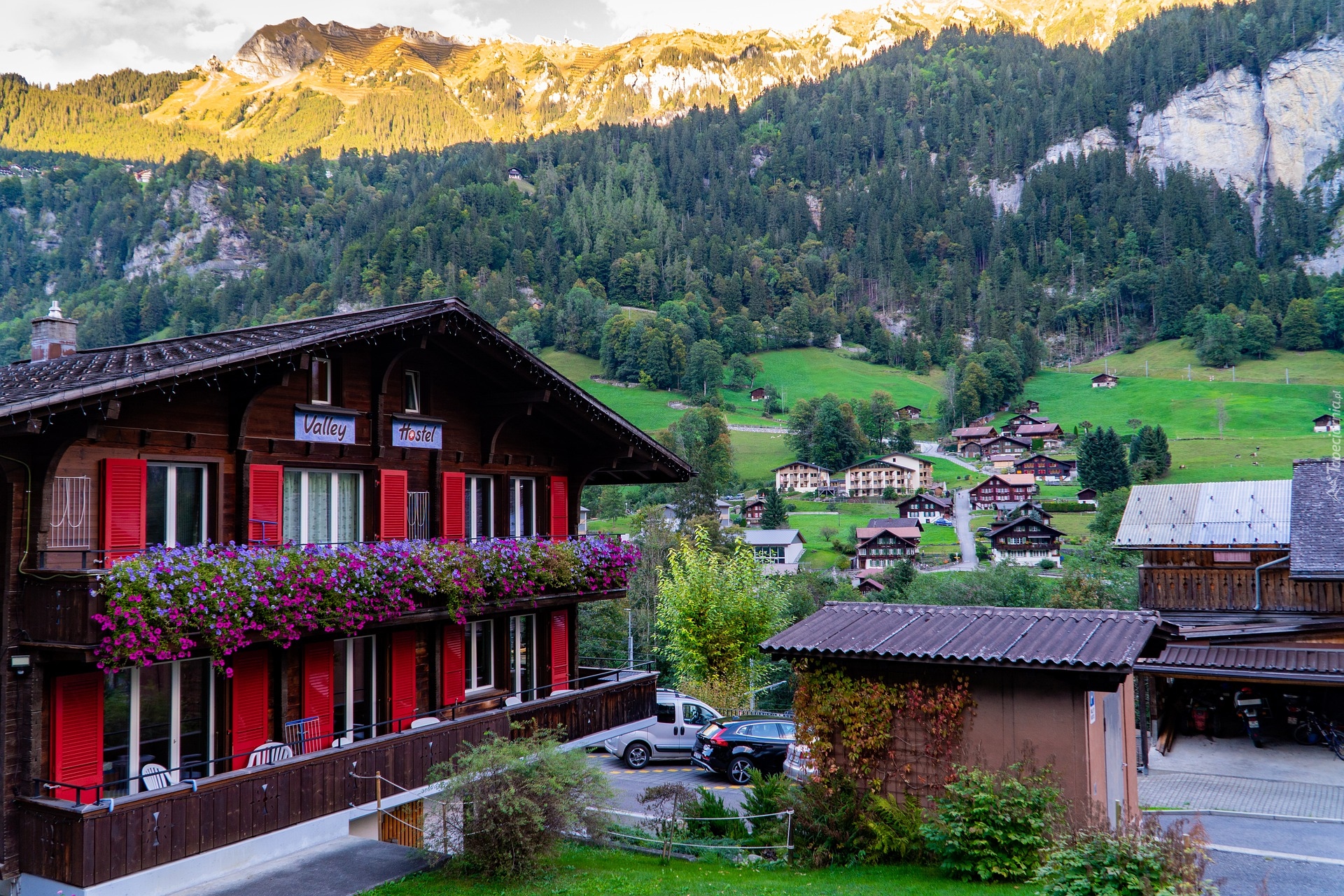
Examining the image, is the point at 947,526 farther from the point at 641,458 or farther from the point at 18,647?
the point at 18,647

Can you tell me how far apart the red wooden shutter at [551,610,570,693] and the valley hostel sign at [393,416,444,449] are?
15.6 ft

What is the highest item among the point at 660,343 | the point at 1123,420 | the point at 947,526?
the point at 660,343

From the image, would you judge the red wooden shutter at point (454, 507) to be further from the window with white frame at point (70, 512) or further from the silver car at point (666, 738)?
the silver car at point (666, 738)

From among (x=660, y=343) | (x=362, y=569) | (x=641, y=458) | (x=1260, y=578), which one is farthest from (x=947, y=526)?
(x=362, y=569)

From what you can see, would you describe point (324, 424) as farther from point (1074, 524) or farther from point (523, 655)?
point (1074, 524)

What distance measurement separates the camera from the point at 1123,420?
13275cm

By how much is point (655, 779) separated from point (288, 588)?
1485 centimetres

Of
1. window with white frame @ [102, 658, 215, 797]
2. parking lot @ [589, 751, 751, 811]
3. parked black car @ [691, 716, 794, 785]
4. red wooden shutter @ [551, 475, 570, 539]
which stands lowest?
parking lot @ [589, 751, 751, 811]

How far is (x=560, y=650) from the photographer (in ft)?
63.6

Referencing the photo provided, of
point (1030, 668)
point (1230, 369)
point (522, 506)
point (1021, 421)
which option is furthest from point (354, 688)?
point (1230, 369)

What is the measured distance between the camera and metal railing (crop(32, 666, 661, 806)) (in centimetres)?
1102

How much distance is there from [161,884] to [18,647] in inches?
123

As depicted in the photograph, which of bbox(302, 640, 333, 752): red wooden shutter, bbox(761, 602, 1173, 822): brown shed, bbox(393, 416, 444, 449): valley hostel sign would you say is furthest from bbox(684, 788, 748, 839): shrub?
bbox(393, 416, 444, 449): valley hostel sign

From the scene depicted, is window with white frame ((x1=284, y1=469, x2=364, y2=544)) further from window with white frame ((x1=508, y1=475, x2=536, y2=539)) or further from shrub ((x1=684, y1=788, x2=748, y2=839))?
shrub ((x1=684, y1=788, x2=748, y2=839))
